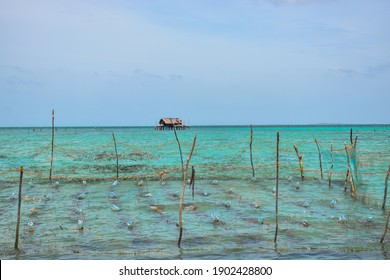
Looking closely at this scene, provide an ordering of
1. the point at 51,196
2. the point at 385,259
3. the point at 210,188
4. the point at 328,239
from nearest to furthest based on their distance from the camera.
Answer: the point at 385,259 → the point at 328,239 → the point at 51,196 → the point at 210,188

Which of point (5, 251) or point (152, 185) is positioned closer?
point (5, 251)

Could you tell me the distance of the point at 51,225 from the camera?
11.5m

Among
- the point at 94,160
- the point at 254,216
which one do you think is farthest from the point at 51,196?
the point at 94,160

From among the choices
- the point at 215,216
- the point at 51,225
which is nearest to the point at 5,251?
the point at 51,225

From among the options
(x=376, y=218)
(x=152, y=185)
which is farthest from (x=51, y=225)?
(x=376, y=218)

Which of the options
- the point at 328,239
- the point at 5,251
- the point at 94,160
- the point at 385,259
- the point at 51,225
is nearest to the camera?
the point at 385,259

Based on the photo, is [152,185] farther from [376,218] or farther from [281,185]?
[376,218]

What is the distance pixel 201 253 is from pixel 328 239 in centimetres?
322

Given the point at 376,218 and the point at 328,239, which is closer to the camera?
the point at 328,239

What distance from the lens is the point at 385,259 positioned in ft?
28.4
